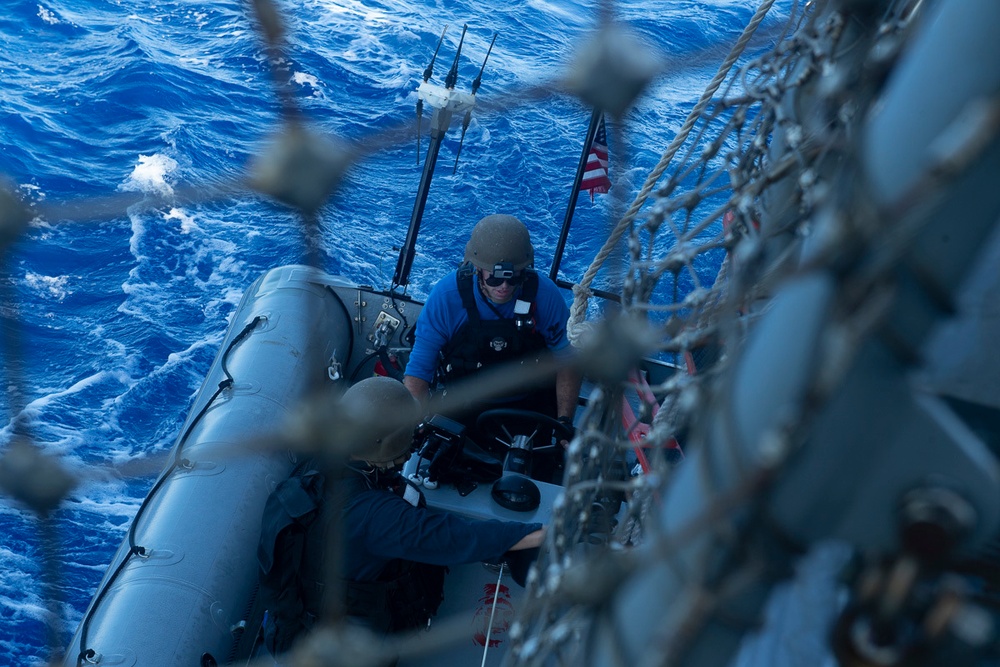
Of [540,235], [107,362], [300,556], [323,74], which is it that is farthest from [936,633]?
[323,74]

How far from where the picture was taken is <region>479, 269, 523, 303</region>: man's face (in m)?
3.58

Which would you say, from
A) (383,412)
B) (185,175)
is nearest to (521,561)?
(383,412)

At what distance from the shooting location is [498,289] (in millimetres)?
3594

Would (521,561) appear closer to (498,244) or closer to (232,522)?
(232,522)

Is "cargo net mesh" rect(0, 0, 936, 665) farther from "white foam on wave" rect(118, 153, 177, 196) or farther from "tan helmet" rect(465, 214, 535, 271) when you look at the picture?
"white foam on wave" rect(118, 153, 177, 196)

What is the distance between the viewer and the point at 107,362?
23.6ft

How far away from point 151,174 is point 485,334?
7.09 metres

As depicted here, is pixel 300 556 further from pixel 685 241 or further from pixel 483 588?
pixel 685 241

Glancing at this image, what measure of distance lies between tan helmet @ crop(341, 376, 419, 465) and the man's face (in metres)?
0.96

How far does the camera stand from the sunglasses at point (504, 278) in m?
3.52

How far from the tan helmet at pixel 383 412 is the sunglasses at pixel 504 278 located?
36.5 inches

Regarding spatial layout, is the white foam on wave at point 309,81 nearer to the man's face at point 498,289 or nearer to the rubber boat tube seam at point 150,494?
the rubber boat tube seam at point 150,494

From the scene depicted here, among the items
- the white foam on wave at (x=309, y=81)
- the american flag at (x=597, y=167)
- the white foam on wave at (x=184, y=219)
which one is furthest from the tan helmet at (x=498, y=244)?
the white foam on wave at (x=309, y=81)

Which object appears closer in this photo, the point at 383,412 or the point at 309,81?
the point at 383,412
